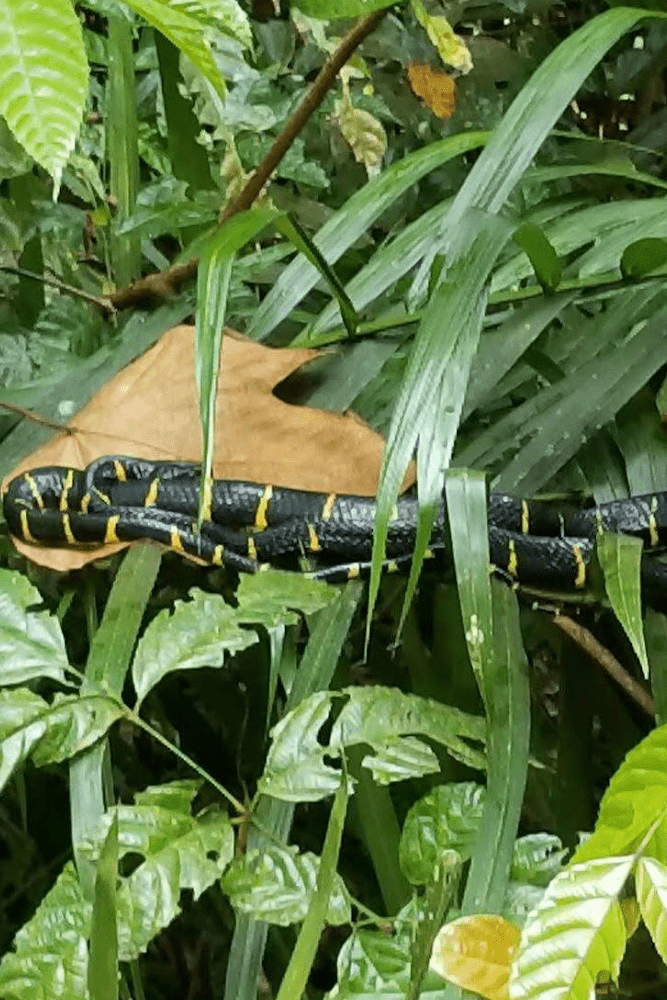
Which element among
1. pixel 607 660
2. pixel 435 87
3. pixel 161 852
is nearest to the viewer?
pixel 161 852

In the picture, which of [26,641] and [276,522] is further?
[276,522]

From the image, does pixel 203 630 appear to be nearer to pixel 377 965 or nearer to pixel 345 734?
pixel 345 734

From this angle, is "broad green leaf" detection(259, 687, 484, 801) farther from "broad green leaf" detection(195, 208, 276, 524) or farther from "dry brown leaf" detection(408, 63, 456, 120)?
"dry brown leaf" detection(408, 63, 456, 120)

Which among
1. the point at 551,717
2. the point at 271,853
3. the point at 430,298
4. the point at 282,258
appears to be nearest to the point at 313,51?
the point at 282,258

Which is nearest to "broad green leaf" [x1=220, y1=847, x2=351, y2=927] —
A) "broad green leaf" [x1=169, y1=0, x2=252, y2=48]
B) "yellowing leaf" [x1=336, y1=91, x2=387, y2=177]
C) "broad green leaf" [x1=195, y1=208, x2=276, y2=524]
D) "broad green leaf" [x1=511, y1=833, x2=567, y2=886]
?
"broad green leaf" [x1=511, y1=833, x2=567, y2=886]

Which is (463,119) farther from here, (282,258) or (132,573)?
(132,573)

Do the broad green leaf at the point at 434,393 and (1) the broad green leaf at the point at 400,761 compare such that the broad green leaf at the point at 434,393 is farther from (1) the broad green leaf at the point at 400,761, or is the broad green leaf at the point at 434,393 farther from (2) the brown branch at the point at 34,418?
(2) the brown branch at the point at 34,418

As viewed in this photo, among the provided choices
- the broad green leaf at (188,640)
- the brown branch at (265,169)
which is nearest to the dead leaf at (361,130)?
the brown branch at (265,169)

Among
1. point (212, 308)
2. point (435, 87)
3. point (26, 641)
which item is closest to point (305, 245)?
point (212, 308)
